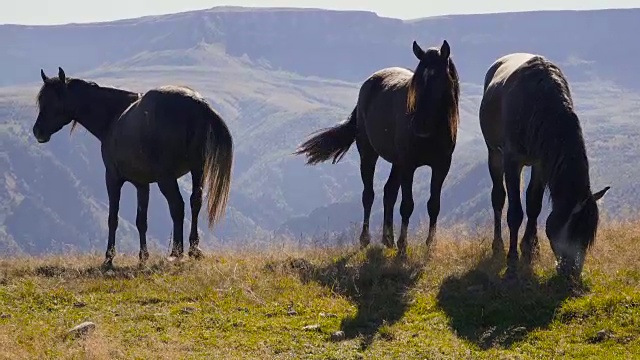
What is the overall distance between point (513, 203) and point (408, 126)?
7.12 feet

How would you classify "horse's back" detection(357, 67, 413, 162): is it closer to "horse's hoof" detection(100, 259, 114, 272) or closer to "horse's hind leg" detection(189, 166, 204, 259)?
"horse's hind leg" detection(189, 166, 204, 259)

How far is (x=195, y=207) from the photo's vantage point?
13586mm

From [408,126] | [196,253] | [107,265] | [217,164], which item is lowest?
[107,265]

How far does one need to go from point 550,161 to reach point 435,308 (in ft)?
6.81

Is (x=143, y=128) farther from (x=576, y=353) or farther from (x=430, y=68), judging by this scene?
(x=576, y=353)

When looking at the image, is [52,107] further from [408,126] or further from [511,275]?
[511,275]

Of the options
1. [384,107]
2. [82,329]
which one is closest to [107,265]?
[82,329]

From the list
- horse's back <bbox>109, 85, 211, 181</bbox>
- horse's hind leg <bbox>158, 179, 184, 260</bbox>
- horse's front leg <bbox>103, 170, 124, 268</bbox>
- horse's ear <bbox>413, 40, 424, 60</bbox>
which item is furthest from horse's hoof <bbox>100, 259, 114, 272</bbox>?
horse's ear <bbox>413, 40, 424, 60</bbox>

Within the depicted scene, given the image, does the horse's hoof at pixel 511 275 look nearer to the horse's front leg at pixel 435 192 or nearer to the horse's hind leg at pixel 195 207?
the horse's front leg at pixel 435 192

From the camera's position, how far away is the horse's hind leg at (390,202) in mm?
13398

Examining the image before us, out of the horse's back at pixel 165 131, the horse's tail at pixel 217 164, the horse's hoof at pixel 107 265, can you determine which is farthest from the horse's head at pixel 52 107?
the horse's tail at pixel 217 164

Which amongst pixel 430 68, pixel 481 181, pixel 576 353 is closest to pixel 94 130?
pixel 430 68

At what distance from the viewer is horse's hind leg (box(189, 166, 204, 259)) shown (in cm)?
1318

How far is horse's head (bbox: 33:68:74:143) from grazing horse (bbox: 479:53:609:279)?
24.0 ft
